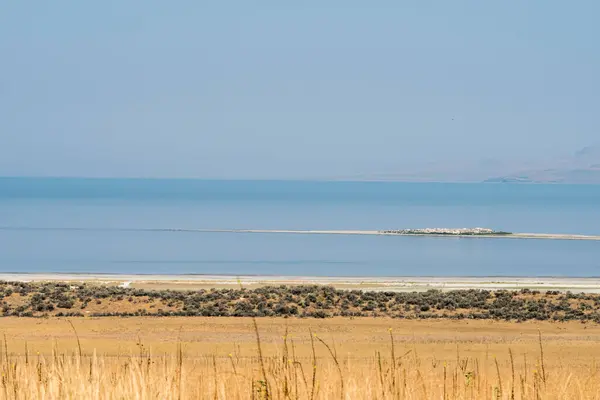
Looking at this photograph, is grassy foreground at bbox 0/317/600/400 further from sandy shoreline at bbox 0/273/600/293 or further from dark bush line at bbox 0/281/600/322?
sandy shoreline at bbox 0/273/600/293

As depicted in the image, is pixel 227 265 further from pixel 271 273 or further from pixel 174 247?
pixel 174 247

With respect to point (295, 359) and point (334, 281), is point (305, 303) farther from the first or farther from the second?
point (295, 359)

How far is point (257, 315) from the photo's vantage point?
93.5ft

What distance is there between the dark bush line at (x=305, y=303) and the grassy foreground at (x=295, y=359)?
1.57 meters

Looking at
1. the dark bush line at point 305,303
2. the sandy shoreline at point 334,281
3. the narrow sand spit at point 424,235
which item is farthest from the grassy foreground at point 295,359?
the narrow sand spit at point 424,235

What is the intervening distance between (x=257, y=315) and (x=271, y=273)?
22915mm

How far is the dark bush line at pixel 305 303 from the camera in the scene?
2905cm

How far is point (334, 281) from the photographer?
45219 millimetres

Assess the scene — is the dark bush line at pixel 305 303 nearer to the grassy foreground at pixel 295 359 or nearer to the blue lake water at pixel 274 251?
the grassy foreground at pixel 295 359

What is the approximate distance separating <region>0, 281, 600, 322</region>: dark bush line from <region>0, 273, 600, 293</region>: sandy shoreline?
6.11 m

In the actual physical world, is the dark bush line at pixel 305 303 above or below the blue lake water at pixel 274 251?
below

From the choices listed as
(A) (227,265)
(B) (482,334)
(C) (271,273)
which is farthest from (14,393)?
(A) (227,265)

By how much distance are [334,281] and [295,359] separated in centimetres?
3181

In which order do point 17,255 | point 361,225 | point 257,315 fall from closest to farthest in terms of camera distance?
1. point 257,315
2. point 17,255
3. point 361,225
